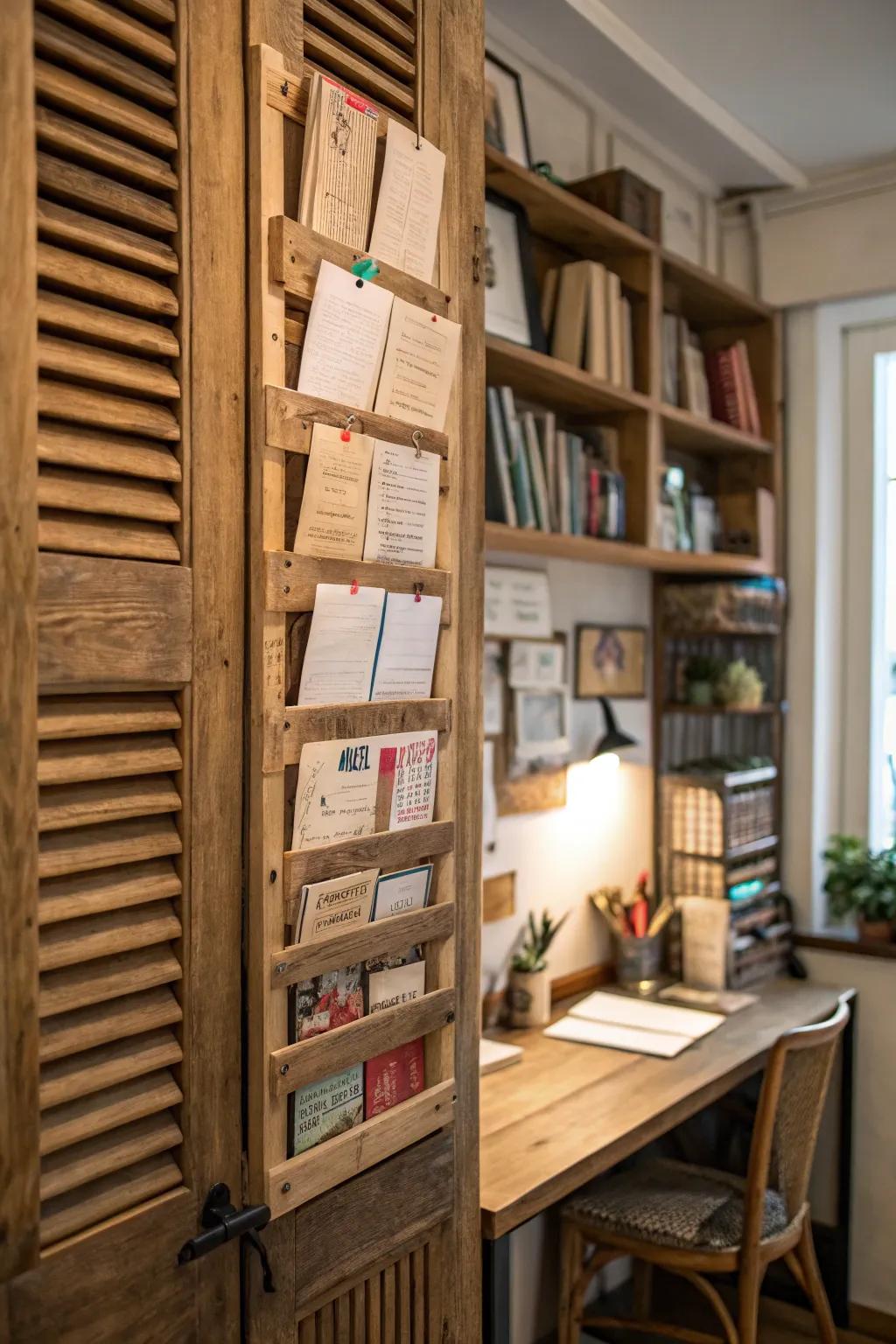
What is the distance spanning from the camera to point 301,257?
4.01ft

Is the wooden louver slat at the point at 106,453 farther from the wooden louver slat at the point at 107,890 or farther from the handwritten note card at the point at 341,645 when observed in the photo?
the wooden louver slat at the point at 107,890

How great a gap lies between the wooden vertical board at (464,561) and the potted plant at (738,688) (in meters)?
1.58

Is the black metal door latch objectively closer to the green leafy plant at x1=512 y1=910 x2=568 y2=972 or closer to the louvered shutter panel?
the louvered shutter panel

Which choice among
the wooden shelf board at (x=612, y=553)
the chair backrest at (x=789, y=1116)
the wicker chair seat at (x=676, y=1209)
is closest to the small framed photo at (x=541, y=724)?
the wooden shelf board at (x=612, y=553)

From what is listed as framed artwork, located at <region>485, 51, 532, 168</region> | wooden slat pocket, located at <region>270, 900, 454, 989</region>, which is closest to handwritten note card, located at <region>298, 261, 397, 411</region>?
wooden slat pocket, located at <region>270, 900, 454, 989</region>

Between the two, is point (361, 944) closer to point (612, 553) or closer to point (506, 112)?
point (612, 553)

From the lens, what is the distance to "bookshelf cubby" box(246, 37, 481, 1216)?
3.92 feet

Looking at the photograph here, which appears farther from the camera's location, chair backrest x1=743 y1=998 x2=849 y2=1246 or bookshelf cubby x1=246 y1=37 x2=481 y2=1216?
chair backrest x1=743 y1=998 x2=849 y2=1246

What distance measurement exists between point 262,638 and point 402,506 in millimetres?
279

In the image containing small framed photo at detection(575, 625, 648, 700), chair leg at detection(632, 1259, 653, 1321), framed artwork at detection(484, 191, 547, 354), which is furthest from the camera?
small framed photo at detection(575, 625, 648, 700)

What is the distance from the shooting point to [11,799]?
0.96 metres

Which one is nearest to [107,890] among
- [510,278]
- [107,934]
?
[107,934]

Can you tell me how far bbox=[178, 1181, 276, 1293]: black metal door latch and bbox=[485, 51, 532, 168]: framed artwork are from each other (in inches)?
76.5

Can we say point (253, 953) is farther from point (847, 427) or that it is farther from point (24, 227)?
point (847, 427)
